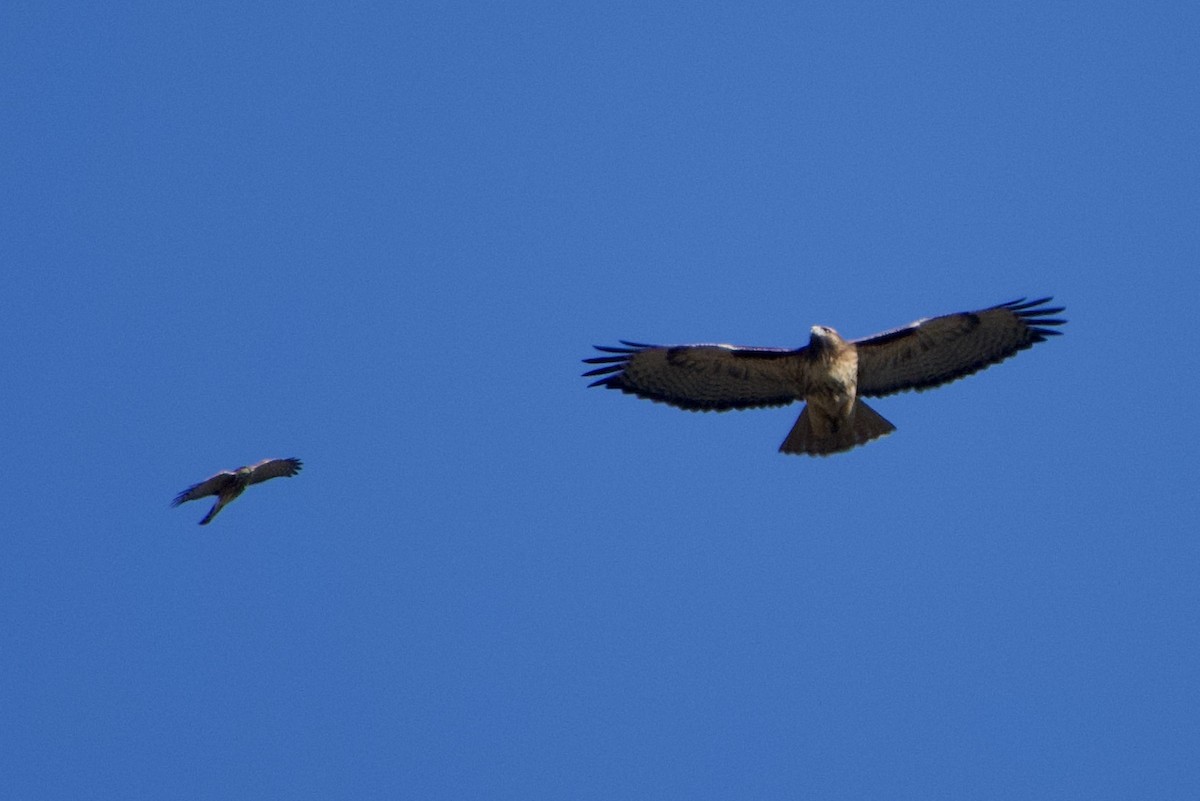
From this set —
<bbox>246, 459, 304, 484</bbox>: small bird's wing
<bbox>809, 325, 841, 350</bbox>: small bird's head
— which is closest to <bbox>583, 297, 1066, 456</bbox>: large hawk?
<bbox>809, 325, 841, 350</bbox>: small bird's head

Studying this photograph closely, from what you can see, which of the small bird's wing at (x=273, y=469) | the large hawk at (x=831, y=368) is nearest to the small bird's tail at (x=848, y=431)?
the large hawk at (x=831, y=368)

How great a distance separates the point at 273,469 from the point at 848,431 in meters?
5.67

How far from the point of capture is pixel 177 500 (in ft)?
55.7

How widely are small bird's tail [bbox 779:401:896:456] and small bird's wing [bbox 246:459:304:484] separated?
505 centimetres

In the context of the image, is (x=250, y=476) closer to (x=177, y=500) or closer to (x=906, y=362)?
(x=177, y=500)

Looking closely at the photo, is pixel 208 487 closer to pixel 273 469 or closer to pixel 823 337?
pixel 273 469

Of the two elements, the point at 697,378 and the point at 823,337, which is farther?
the point at 697,378

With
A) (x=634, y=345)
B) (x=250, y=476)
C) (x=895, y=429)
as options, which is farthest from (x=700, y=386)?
(x=250, y=476)

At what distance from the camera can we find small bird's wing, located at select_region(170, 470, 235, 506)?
54.9 feet

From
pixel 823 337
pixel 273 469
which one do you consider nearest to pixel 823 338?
pixel 823 337

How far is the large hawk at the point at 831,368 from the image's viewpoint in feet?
49.3

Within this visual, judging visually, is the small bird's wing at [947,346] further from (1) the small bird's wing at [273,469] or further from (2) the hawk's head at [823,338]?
(1) the small bird's wing at [273,469]

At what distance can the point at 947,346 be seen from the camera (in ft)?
50.8

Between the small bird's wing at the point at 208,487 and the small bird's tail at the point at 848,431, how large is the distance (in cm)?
529
